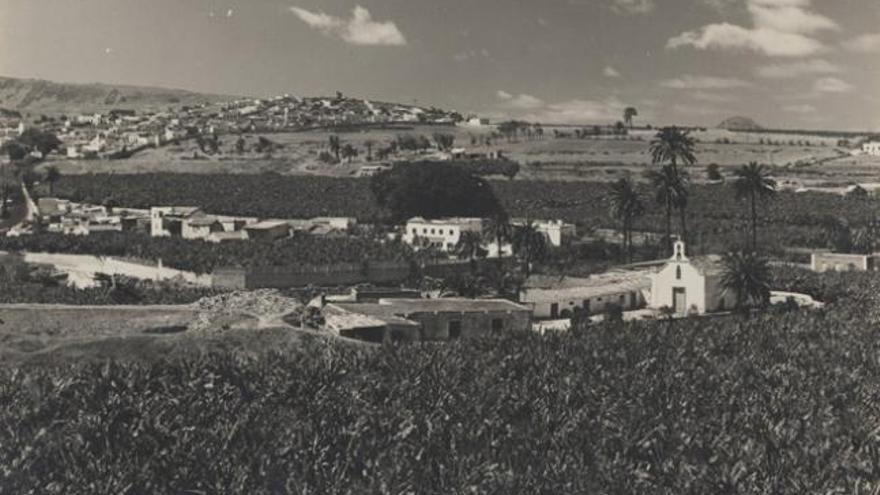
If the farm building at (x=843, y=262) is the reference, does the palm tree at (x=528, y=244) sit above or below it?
above

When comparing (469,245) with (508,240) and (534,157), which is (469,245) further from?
(534,157)

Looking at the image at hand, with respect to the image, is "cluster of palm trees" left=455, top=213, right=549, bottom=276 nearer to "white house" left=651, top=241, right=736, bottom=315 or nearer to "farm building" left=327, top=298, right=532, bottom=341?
"white house" left=651, top=241, right=736, bottom=315

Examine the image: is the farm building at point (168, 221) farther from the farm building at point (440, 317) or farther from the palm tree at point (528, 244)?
the farm building at point (440, 317)

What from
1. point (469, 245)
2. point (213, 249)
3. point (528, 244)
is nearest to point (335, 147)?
point (213, 249)

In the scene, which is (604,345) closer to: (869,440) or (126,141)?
(869,440)

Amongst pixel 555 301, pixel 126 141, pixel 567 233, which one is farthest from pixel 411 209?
pixel 126 141

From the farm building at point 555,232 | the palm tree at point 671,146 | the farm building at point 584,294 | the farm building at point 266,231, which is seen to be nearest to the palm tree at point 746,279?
the farm building at point 584,294

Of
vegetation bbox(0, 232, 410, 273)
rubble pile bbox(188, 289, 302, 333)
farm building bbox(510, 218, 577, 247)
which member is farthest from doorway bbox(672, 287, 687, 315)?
farm building bbox(510, 218, 577, 247)
